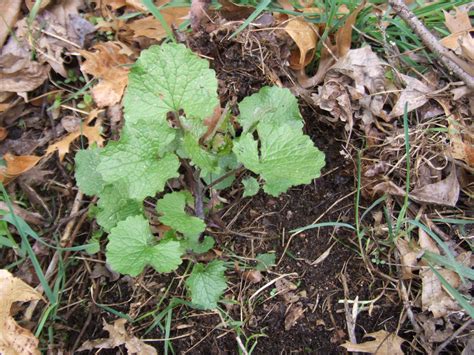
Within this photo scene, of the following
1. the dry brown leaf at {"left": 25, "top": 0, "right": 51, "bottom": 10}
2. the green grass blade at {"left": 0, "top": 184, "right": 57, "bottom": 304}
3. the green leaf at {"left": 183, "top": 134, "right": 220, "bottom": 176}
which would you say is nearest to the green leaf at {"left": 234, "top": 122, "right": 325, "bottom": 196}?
the green leaf at {"left": 183, "top": 134, "right": 220, "bottom": 176}

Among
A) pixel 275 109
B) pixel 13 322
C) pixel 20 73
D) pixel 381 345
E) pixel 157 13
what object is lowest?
pixel 381 345

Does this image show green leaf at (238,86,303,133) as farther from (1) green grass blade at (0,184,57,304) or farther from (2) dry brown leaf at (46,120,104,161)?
(1) green grass blade at (0,184,57,304)

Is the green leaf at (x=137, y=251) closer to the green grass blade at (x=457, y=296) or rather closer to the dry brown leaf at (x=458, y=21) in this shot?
the green grass blade at (x=457, y=296)

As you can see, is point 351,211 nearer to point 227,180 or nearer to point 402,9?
point 227,180

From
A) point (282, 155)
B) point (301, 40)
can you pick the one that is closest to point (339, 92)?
point (301, 40)

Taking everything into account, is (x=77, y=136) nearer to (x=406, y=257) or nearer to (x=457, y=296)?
(x=406, y=257)

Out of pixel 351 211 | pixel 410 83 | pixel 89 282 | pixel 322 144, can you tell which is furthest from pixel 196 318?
pixel 410 83
